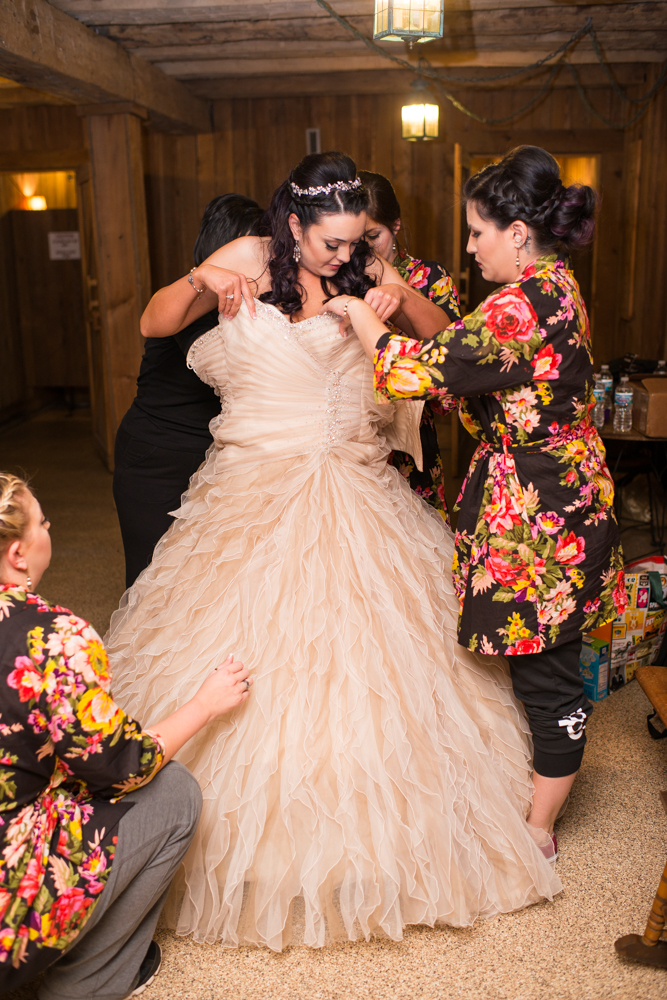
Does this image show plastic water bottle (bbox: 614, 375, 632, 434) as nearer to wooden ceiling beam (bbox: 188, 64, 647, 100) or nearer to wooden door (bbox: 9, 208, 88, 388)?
wooden ceiling beam (bbox: 188, 64, 647, 100)

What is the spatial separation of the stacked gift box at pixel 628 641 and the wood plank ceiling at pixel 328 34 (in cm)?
293

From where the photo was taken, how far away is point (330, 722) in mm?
1586

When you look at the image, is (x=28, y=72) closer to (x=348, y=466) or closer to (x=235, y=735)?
(x=348, y=466)

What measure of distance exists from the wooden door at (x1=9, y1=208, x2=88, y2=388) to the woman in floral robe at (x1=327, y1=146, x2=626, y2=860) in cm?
721

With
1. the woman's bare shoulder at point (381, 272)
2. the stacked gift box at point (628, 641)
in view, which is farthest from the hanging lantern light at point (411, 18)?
the stacked gift box at point (628, 641)

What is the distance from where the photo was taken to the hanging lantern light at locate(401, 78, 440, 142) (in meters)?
5.11

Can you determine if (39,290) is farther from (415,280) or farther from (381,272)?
(381,272)

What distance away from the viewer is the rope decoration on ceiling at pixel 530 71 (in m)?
4.46

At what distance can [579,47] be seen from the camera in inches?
191

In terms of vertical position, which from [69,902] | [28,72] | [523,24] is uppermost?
[523,24]

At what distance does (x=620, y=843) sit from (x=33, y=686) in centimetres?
145

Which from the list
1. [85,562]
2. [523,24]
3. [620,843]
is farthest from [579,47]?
[620,843]

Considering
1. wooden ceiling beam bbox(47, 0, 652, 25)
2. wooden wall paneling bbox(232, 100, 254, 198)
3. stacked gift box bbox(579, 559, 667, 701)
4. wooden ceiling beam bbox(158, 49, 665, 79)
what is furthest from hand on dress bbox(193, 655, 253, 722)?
wooden wall paneling bbox(232, 100, 254, 198)

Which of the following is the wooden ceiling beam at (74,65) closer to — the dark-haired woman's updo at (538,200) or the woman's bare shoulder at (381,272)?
the woman's bare shoulder at (381,272)
